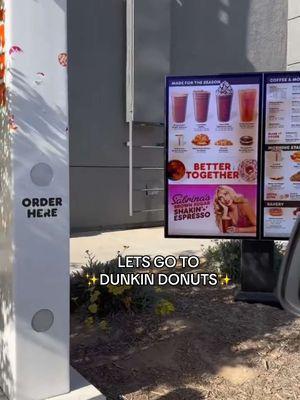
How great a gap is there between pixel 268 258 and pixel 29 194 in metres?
2.50

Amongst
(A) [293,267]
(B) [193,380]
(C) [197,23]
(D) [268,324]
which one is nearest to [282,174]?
(D) [268,324]

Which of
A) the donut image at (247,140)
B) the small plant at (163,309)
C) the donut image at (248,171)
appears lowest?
the small plant at (163,309)

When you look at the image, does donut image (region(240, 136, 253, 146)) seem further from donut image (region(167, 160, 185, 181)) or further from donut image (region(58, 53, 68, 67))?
donut image (region(58, 53, 68, 67))

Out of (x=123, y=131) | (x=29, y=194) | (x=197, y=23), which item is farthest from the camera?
(x=197, y=23)

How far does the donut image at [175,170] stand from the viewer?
14.6 ft

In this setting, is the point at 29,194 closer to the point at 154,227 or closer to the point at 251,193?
the point at 251,193

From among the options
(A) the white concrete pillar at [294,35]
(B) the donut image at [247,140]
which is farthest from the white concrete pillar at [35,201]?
(A) the white concrete pillar at [294,35]

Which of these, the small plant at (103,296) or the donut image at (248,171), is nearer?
the small plant at (103,296)

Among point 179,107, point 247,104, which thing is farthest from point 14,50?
point 247,104

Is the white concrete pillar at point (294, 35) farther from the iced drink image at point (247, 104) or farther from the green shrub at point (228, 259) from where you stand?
the iced drink image at point (247, 104)

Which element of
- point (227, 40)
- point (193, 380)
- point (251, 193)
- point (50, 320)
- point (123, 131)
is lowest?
point (193, 380)

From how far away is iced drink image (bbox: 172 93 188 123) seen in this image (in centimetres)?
435

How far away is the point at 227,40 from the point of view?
993 cm

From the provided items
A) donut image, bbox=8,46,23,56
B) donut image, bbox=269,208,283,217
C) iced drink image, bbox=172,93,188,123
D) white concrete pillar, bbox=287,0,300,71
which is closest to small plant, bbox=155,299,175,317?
donut image, bbox=269,208,283,217
